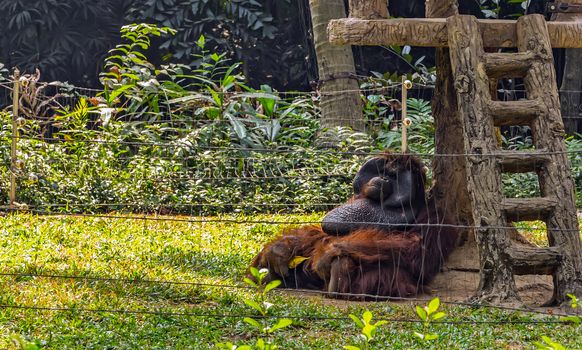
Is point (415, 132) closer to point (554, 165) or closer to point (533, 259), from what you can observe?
point (554, 165)

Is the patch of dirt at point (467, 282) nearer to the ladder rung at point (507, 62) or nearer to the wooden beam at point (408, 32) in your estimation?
the ladder rung at point (507, 62)

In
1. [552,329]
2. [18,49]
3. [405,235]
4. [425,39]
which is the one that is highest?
[18,49]

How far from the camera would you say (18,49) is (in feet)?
43.3

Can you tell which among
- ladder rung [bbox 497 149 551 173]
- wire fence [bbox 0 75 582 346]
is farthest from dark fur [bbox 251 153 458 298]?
wire fence [bbox 0 75 582 346]

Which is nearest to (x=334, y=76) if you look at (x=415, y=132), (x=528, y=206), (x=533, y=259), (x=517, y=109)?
(x=415, y=132)

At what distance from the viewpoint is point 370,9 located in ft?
19.5

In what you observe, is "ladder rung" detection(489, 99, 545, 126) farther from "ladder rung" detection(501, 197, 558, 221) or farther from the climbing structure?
"ladder rung" detection(501, 197, 558, 221)

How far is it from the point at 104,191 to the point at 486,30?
13.3ft

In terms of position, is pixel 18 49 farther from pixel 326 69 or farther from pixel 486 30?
pixel 486 30

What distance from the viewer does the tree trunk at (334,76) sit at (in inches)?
384

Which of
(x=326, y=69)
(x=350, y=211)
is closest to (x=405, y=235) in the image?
(x=350, y=211)

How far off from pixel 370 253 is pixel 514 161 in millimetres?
963

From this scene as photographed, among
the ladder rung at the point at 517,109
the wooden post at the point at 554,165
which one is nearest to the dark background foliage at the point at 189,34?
the wooden post at the point at 554,165

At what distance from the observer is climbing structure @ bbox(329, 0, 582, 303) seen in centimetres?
505
